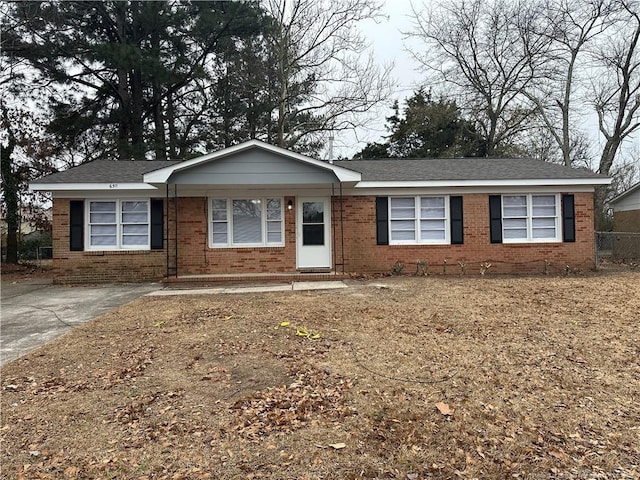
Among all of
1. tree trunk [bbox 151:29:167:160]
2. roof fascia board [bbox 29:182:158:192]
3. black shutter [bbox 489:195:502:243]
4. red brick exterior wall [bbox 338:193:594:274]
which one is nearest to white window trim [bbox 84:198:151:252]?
roof fascia board [bbox 29:182:158:192]

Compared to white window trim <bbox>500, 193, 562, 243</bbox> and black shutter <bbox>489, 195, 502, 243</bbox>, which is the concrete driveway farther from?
white window trim <bbox>500, 193, 562, 243</bbox>

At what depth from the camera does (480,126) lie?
25969 millimetres

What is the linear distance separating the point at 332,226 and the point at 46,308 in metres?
7.30

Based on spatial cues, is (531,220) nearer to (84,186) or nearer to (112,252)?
(112,252)

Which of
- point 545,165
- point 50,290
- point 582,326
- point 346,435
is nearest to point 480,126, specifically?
point 545,165

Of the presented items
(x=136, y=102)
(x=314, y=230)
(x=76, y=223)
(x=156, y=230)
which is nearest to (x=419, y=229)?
(x=314, y=230)

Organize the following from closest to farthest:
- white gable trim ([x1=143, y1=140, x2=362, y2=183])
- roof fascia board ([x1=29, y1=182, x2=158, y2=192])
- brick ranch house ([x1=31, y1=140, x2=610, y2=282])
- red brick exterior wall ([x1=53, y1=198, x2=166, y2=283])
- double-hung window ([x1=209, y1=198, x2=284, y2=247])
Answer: white gable trim ([x1=143, y1=140, x2=362, y2=183]) < roof fascia board ([x1=29, y1=182, x2=158, y2=192]) < red brick exterior wall ([x1=53, y1=198, x2=166, y2=283]) < brick ranch house ([x1=31, y1=140, x2=610, y2=282]) < double-hung window ([x1=209, y1=198, x2=284, y2=247])

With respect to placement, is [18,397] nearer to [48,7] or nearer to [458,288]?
[458,288]

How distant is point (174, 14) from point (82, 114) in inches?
265

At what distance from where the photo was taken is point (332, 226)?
12.2 m

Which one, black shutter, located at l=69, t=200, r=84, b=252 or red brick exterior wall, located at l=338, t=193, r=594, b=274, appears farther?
red brick exterior wall, located at l=338, t=193, r=594, b=274

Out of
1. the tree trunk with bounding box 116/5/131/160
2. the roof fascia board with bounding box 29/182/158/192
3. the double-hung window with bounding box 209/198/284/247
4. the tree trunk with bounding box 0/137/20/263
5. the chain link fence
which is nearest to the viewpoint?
the roof fascia board with bounding box 29/182/158/192

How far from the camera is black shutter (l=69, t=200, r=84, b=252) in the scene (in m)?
11.7

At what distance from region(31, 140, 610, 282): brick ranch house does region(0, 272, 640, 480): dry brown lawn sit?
5.29 metres
